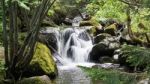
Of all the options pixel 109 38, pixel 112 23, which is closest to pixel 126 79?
pixel 109 38

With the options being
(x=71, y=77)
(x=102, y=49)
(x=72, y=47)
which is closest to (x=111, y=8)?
(x=102, y=49)

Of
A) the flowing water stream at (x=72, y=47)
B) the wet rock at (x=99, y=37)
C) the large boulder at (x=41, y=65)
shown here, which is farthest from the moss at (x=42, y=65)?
the wet rock at (x=99, y=37)

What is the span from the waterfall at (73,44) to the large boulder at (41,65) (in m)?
4.90

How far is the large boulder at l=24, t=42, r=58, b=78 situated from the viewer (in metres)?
14.2

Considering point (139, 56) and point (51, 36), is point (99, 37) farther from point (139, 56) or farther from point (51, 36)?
point (139, 56)

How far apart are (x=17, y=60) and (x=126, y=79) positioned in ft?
30.0

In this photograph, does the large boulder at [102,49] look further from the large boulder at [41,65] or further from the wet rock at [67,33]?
the large boulder at [41,65]

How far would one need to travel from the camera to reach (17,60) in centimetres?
1272

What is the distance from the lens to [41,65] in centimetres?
1454

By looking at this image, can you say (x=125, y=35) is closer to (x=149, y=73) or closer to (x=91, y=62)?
(x=91, y=62)

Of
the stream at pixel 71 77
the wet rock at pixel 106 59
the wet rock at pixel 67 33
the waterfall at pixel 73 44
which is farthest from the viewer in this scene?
the wet rock at pixel 67 33

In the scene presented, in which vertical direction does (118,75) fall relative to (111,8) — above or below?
above

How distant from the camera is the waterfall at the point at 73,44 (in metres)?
21.2

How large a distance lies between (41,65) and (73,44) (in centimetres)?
797
